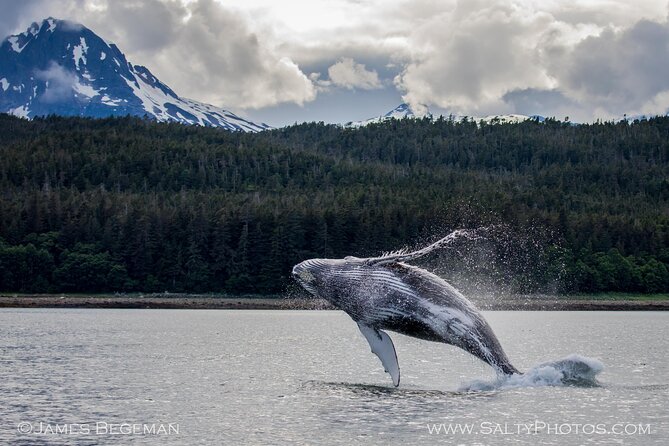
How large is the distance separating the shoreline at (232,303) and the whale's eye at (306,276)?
289ft

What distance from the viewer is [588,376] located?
36.4m

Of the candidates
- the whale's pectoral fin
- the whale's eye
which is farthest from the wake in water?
the whale's eye

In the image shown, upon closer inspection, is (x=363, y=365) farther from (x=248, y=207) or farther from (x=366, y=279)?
(x=248, y=207)

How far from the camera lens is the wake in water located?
33688 millimetres

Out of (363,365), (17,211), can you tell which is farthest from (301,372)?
(17,211)

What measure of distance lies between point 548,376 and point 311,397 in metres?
8.42


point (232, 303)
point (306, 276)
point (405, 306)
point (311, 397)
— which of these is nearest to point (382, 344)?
point (405, 306)

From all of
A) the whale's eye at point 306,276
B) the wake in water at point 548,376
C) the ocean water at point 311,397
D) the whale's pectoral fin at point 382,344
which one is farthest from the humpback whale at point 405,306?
the wake in water at point 548,376

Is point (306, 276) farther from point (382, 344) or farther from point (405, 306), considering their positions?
point (405, 306)

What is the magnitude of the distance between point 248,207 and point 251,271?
42.8 feet

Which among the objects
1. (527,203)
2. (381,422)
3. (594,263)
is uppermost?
(527,203)

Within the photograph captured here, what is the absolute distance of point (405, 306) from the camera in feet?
99.1

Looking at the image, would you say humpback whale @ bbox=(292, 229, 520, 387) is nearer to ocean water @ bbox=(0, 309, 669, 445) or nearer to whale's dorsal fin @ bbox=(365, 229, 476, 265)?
whale's dorsal fin @ bbox=(365, 229, 476, 265)

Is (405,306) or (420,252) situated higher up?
(420,252)
